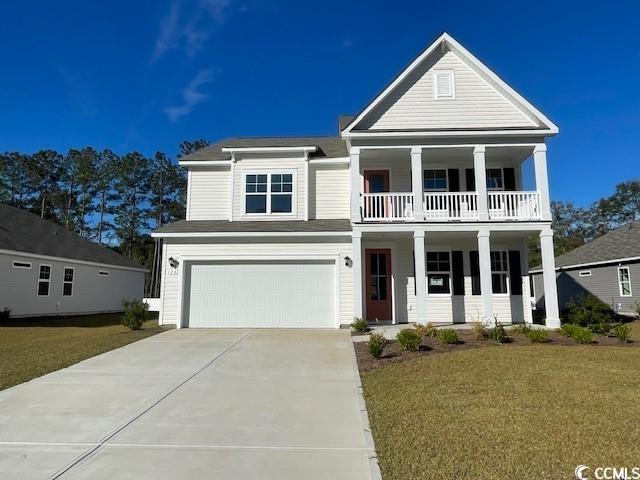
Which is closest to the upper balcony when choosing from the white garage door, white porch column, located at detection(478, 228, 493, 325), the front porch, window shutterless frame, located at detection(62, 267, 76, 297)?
white porch column, located at detection(478, 228, 493, 325)

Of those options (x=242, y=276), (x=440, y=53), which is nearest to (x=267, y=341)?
(x=242, y=276)

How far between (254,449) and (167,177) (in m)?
43.5

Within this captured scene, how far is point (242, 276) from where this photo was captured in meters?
14.6

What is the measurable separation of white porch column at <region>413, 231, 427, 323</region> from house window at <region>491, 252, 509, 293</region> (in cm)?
314

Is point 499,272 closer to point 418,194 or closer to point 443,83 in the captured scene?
point 418,194

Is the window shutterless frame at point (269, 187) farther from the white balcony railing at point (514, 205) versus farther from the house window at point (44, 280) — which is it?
the house window at point (44, 280)

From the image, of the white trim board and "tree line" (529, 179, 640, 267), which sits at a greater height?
"tree line" (529, 179, 640, 267)

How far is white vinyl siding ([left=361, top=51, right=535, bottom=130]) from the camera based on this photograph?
1430cm

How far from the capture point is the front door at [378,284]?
1470 centimetres

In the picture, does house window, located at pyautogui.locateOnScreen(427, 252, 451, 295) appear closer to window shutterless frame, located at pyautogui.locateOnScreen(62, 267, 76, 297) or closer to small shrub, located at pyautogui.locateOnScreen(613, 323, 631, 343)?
small shrub, located at pyautogui.locateOnScreen(613, 323, 631, 343)

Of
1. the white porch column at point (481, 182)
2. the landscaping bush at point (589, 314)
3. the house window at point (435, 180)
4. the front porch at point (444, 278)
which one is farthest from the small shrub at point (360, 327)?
the landscaping bush at point (589, 314)

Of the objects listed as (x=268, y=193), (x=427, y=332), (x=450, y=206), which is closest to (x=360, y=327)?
(x=427, y=332)

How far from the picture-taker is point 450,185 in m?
15.3

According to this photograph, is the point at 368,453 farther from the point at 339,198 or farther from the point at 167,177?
the point at 167,177
